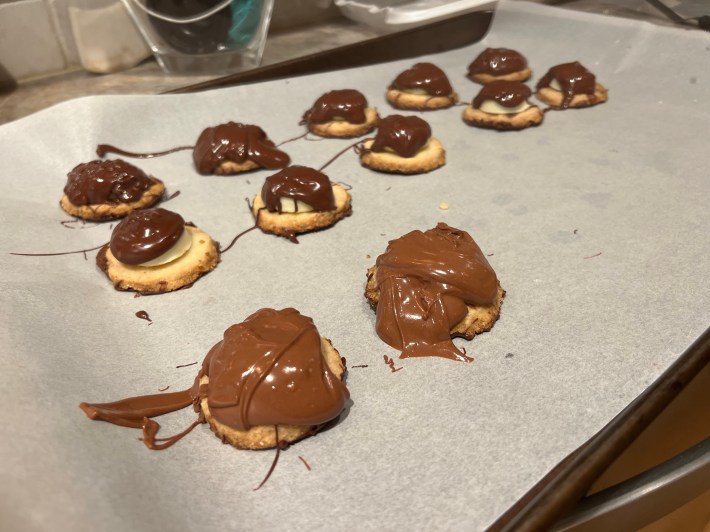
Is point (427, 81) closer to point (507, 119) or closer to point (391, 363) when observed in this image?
point (507, 119)

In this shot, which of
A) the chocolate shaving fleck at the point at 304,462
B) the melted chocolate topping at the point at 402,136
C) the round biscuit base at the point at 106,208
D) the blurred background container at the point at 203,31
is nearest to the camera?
the chocolate shaving fleck at the point at 304,462

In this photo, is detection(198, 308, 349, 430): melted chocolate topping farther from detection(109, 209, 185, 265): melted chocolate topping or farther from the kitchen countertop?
the kitchen countertop

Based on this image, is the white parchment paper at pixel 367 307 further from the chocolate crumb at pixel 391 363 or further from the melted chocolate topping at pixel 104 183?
the melted chocolate topping at pixel 104 183

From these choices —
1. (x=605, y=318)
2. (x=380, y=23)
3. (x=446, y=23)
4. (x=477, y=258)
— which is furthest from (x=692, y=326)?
(x=380, y=23)

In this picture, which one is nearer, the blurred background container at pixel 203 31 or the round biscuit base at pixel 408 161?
the round biscuit base at pixel 408 161

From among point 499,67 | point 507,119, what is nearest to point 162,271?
point 507,119

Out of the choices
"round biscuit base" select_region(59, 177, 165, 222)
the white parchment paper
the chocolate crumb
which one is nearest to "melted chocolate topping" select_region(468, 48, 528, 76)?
the white parchment paper

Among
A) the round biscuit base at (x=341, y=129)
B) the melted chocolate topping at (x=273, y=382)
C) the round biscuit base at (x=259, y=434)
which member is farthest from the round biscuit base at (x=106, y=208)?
the round biscuit base at (x=259, y=434)
